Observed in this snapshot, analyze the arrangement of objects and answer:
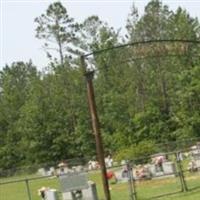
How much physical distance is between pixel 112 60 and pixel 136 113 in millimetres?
6807

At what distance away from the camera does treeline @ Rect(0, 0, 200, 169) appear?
63406 millimetres

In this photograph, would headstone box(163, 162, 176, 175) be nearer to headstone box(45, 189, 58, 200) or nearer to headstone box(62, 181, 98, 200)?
headstone box(62, 181, 98, 200)

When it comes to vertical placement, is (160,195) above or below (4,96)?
below

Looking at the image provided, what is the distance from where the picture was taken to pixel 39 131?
76688 mm

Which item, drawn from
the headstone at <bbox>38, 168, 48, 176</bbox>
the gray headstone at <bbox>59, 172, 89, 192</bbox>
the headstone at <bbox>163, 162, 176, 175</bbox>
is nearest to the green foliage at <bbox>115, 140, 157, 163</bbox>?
the headstone at <bbox>163, 162, 176, 175</bbox>

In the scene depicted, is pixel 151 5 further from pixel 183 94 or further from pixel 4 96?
pixel 4 96

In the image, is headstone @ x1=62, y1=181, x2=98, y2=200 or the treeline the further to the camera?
the treeline

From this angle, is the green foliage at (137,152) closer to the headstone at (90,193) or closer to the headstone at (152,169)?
the headstone at (152,169)

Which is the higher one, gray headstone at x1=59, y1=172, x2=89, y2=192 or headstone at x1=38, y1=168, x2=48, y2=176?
headstone at x1=38, y1=168, x2=48, y2=176

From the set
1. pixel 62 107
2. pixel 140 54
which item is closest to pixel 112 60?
pixel 62 107

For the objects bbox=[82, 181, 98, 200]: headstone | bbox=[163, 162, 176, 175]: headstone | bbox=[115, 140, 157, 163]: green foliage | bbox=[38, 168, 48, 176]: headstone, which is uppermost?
bbox=[38, 168, 48, 176]: headstone

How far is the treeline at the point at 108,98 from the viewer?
2496 inches

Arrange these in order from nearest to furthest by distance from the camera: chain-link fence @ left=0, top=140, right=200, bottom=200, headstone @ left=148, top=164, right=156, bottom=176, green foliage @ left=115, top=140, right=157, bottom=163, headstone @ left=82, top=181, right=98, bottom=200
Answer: headstone @ left=82, top=181, right=98, bottom=200, chain-link fence @ left=0, top=140, right=200, bottom=200, headstone @ left=148, top=164, right=156, bottom=176, green foliage @ left=115, top=140, right=157, bottom=163

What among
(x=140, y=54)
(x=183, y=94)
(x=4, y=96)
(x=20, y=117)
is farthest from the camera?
(x=4, y=96)
